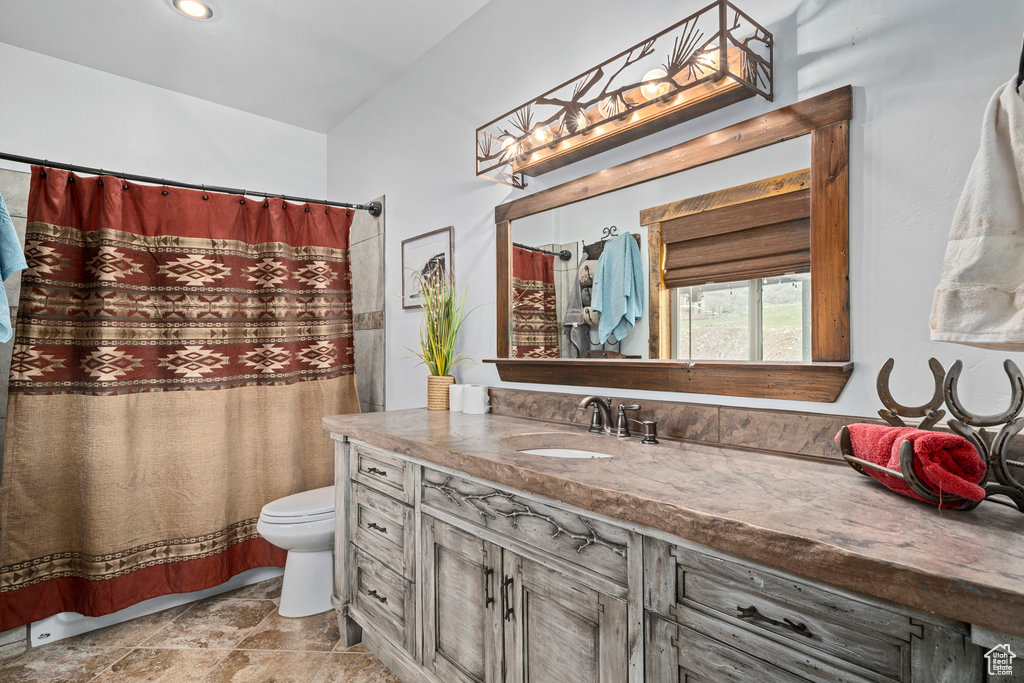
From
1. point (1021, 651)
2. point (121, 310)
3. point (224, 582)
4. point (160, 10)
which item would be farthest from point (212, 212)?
point (1021, 651)

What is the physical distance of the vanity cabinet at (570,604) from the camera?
2.55 ft

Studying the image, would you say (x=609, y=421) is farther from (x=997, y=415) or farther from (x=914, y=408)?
(x=997, y=415)

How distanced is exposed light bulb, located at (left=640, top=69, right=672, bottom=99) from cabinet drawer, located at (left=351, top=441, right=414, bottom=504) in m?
1.34

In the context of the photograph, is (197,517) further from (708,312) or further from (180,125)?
(708,312)

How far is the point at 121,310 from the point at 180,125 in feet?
4.33

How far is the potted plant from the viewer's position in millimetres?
2348

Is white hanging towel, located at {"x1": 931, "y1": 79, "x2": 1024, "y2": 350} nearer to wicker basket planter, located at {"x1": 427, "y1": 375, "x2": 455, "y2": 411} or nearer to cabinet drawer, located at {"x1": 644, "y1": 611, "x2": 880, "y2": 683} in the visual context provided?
cabinet drawer, located at {"x1": 644, "y1": 611, "x2": 880, "y2": 683}

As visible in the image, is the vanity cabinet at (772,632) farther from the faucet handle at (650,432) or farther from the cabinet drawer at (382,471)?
the cabinet drawer at (382,471)

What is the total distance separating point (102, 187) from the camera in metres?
2.26

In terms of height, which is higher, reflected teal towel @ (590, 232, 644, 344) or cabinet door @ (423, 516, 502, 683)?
reflected teal towel @ (590, 232, 644, 344)

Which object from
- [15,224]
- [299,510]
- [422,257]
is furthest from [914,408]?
[15,224]

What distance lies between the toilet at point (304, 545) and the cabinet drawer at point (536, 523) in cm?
94

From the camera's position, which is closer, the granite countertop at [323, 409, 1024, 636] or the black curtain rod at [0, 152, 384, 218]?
the granite countertop at [323, 409, 1024, 636]

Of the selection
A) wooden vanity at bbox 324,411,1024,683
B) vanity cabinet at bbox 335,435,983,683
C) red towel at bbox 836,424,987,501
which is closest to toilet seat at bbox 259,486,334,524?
vanity cabinet at bbox 335,435,983,683
